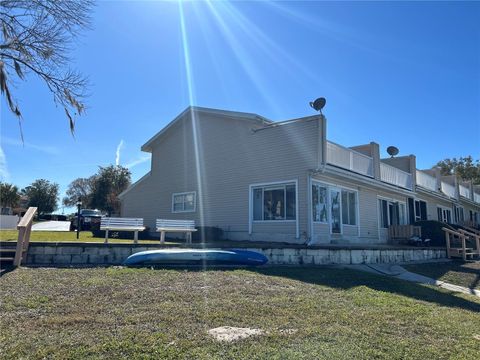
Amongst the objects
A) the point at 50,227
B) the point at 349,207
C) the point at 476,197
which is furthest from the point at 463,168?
the point at 50,227

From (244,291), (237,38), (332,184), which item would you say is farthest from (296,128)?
(244,291)

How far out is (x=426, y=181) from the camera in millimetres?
24594

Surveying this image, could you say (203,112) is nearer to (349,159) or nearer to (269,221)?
(269,221)

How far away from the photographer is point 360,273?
9.99 meters

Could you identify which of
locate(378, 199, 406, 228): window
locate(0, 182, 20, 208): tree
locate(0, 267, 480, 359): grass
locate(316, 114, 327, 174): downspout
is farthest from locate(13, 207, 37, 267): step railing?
locate(0, 182, 20, 208): tree

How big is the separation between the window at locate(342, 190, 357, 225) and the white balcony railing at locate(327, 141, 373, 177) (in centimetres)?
111

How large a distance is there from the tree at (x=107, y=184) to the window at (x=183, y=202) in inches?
1297

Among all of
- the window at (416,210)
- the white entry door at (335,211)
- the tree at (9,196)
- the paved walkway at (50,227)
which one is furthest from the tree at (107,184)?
the white entry door at (335,211)

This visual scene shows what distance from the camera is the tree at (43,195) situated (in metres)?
69.7

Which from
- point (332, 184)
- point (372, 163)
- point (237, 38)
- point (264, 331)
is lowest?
point (264, 331)

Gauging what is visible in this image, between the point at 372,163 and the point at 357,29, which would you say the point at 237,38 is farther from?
the point at 372,163

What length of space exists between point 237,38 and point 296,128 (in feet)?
13.1

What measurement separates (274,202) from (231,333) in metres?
10.8

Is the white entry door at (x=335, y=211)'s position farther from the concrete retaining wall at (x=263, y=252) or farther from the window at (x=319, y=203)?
the concrete retaining wall at (x=263, y=252)
